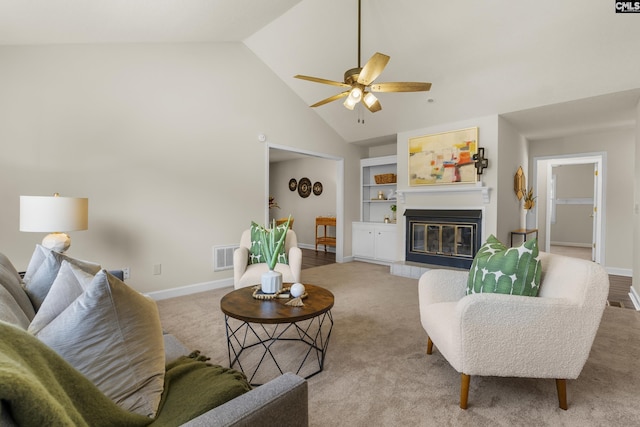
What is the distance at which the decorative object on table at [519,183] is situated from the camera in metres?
5.07

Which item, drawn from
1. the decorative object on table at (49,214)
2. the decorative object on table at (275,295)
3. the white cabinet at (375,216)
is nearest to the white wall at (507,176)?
the white cabinet at (375,216)

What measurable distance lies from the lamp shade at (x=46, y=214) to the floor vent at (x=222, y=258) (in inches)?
73.4

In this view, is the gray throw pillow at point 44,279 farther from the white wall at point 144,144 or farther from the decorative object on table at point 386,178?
the decorative object on table at point 386,178

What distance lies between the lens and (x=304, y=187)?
8.07 meters

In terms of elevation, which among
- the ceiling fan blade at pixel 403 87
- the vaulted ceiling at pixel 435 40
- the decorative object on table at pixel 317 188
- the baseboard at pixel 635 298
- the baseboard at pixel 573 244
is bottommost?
the baseboard at pixel 635 298

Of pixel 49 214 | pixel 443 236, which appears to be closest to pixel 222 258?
pixel 49 214

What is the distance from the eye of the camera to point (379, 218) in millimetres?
6582

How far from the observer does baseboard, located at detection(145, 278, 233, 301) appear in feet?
12.0

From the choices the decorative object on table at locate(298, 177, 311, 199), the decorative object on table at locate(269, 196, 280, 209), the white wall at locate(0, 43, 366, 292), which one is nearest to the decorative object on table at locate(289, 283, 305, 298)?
the white wall at locate(0, 43, 366, 292)

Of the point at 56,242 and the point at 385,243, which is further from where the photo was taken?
the point at 385,243

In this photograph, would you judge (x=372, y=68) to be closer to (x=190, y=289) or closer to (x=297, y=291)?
(x=297, y=291)

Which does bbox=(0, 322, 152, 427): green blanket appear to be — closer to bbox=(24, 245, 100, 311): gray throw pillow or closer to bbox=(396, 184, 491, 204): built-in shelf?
bbox=(24, 245, 100, 311): gray throw pillow

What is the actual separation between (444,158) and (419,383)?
365 centimetres

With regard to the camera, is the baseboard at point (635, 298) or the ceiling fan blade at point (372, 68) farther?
the baseboard at point (635, 298)
